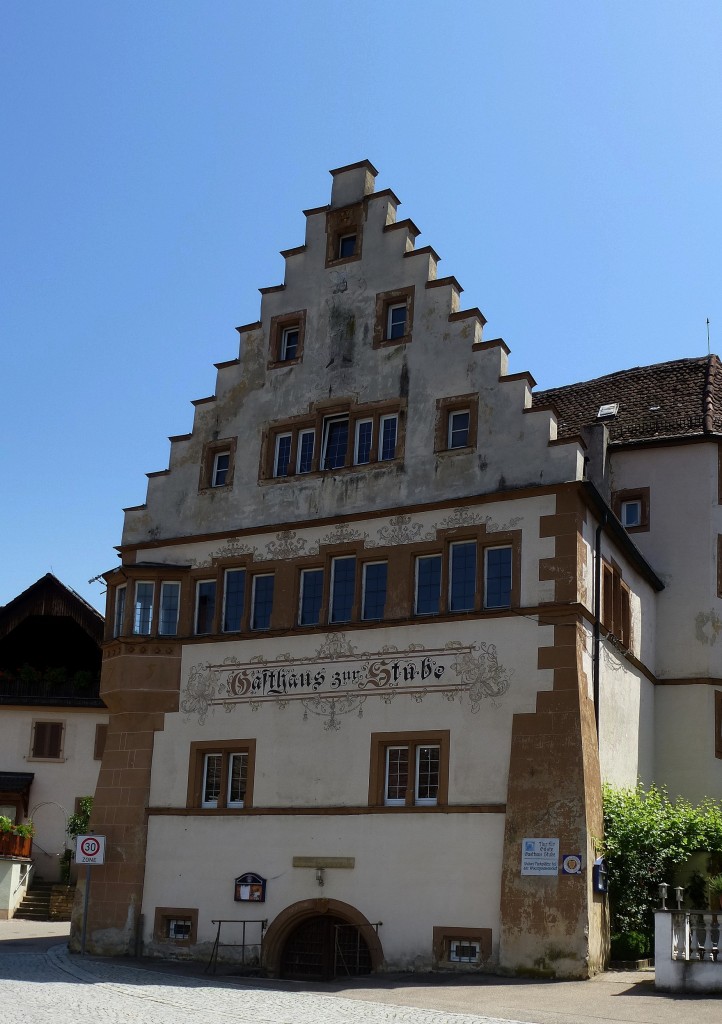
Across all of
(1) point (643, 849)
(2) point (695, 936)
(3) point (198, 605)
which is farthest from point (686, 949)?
(3) point (198, 605)

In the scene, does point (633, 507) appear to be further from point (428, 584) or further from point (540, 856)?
point (540, 856)

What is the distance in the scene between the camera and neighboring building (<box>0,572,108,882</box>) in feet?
152

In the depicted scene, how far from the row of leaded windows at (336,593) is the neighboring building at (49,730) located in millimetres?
17316

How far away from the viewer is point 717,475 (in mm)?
34125

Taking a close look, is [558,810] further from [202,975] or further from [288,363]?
[288,363]

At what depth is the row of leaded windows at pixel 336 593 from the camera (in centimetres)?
2702

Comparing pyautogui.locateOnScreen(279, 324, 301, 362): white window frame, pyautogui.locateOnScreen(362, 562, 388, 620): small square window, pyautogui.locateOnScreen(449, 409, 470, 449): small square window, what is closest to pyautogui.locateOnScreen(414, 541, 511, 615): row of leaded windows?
pyautogui.locateOnScreen(362, 562, 388, 620): small square window

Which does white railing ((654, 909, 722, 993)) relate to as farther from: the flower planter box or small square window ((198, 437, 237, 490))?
the flower planter box

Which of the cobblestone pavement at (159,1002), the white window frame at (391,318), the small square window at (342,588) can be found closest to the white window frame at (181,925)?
the cobblestone pavement at (159,1002)

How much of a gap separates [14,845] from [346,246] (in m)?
22.3

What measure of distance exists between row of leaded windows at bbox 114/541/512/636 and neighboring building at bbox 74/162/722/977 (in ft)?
0.19

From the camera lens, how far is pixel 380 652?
27.5m

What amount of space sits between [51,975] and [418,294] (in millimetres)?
16196

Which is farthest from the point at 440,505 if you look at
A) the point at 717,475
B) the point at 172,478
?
the point at 717,475
